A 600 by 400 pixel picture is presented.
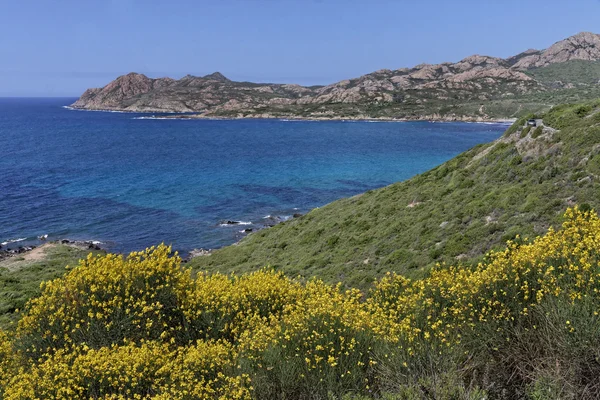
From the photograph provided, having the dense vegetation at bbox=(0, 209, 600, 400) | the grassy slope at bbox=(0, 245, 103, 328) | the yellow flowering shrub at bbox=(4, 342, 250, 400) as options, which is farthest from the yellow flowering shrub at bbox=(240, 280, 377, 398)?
the grassy slope at bbox=(0, 245, 103, 328)

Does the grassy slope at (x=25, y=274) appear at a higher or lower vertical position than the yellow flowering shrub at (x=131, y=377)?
lower

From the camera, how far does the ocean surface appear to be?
57062mm

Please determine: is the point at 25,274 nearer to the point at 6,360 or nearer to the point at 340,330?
the point at 6,360

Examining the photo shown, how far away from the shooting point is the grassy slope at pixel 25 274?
98.9 ft

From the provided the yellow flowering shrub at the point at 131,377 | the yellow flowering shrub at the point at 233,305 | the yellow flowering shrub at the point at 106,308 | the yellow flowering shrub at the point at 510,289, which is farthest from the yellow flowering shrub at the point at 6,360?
the yellow flowering shrub at the point at 510,289

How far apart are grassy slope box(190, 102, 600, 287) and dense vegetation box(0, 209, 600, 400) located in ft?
32.1

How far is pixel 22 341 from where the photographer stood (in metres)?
14.5

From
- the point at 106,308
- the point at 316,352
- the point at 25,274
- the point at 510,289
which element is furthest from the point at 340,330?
the point at 25,274

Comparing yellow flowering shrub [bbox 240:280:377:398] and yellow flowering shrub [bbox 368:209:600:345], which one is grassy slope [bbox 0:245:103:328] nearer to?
yellow flowering shrub [bbox 240:280:377:398]

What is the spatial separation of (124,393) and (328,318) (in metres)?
6.47

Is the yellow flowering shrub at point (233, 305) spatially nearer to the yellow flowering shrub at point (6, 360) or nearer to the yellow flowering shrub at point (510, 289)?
the yellow flowering shrub at point (510, 289)

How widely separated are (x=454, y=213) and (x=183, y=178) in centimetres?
7286

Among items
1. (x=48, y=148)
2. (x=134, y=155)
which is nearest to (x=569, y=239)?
(x=134, y=155)

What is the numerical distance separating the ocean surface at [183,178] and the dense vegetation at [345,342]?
3635cm
